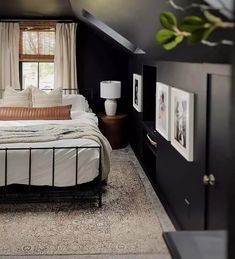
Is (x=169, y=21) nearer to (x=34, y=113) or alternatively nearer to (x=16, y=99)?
(x=34, y=113)

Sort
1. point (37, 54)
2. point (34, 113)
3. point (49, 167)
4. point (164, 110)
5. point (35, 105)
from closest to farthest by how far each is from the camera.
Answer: point (164, 110) < point (49, 167) < point (34, 113) < point (35, 105) < point (37, 54)

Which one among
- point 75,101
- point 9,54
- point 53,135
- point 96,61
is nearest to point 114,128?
point 75,101

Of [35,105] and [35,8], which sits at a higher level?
[35,8]

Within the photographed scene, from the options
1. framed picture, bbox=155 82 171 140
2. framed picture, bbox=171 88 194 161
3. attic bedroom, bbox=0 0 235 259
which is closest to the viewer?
attic bedroom, bbox=0 0 235 259

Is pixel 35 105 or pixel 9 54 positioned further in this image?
pixel 9 54

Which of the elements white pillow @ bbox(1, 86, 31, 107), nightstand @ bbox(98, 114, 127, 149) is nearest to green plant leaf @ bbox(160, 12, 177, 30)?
white pillow @ bbox(1, 86, 31, 107)

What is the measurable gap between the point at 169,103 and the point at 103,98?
333 centimetres

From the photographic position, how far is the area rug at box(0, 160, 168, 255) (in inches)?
123

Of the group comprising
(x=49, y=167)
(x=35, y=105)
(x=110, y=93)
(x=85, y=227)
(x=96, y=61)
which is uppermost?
(x=96, y=61)

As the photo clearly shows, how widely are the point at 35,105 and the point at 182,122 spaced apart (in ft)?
10.6

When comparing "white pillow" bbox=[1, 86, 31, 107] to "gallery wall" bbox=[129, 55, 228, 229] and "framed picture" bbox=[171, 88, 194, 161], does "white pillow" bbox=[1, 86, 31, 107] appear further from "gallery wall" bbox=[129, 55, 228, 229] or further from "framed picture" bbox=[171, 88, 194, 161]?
"framed picture" bbox=[171, 88, 194, 161]

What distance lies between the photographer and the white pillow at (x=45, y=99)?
5.84m

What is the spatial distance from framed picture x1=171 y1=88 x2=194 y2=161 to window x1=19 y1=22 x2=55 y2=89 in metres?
3.74

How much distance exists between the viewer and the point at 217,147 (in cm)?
246
